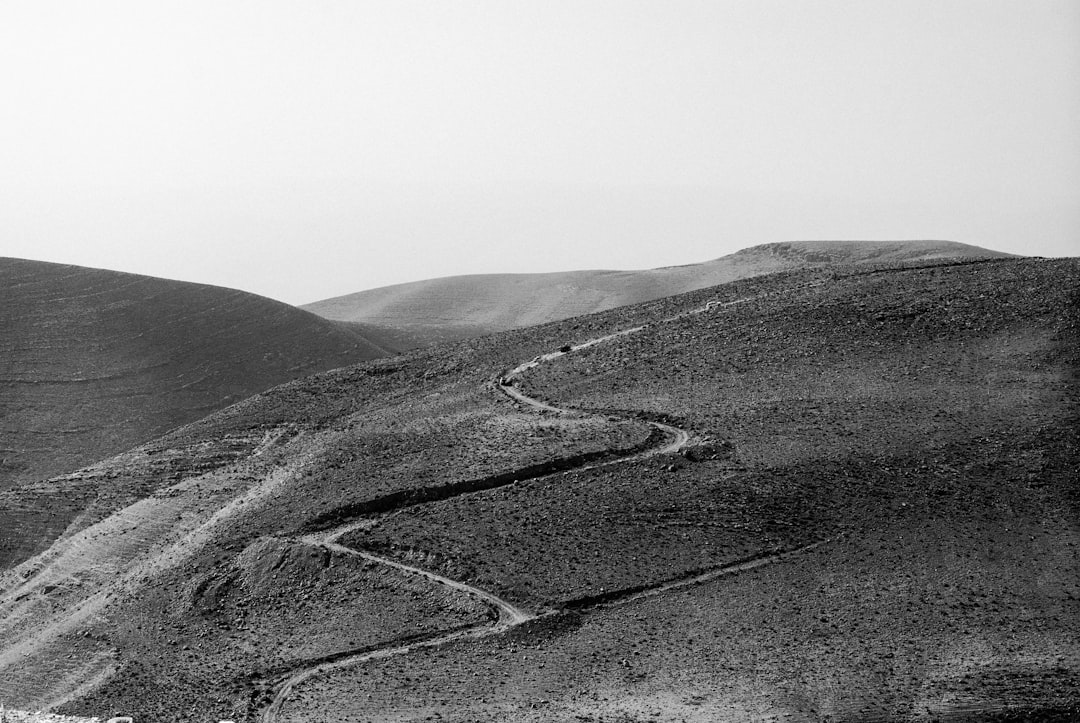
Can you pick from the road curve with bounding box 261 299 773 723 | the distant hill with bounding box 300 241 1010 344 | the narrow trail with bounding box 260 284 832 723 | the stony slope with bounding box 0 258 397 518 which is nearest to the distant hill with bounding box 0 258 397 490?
the stony slope with bounding box 0 258 397 518

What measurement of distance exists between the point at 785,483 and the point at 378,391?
1611 cm

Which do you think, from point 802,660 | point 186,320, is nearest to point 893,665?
point 802,660

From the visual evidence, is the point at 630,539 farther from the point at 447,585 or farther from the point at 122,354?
the point at 122,354

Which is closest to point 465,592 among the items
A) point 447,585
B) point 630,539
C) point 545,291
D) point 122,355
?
point 447,585

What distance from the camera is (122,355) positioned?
5766 cm

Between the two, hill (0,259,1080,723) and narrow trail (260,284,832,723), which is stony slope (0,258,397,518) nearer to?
hill (0,259,1080,723)

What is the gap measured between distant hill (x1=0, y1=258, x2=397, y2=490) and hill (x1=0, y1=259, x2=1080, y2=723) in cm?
1104

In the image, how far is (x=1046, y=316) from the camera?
124 feet

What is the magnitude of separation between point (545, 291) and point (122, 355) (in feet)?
116

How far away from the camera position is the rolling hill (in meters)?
51.2

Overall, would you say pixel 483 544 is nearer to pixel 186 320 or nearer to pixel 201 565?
pixel 201 565

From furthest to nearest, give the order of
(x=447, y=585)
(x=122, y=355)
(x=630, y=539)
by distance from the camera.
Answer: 1. (x=122, y=355)
2. (x=630, y=539)
3. (x=447, y=585)

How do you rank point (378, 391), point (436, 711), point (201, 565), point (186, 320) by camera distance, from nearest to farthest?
point (436, 711)
point (201, 565)
point (378, 391)
point (186, 320)

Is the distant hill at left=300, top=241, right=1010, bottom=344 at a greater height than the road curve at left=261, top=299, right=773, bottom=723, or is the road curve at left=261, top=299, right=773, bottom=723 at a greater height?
the distant hill at left=300, top=241, right=1010, bottom=344
